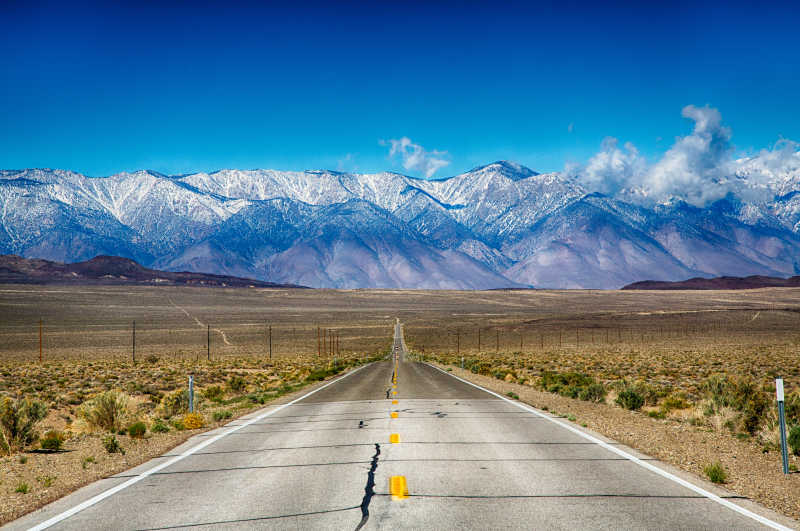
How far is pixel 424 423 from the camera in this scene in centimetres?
1385

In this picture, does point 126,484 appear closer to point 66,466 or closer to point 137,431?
point 66,466

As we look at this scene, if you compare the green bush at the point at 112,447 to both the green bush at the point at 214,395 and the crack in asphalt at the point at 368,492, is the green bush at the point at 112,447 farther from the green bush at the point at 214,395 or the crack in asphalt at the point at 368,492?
the green bush at the point at 214,395

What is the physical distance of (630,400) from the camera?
18375mm

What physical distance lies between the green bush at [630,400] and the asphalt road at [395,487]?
19.8ft

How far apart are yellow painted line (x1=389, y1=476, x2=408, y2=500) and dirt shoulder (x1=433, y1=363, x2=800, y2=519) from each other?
3.97 m

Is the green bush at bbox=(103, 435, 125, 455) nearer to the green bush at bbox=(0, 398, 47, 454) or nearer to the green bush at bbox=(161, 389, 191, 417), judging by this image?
the green bush at bbox=(0, 398, 47, 454)

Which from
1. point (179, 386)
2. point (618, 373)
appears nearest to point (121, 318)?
point (179, 386)

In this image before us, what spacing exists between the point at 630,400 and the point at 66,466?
14.3 metres

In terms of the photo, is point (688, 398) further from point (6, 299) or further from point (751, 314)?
point (6, 299)

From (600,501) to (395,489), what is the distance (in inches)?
90.4

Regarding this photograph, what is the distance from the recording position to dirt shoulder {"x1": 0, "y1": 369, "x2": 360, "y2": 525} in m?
7.86

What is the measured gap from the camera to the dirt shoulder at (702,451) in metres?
7.91

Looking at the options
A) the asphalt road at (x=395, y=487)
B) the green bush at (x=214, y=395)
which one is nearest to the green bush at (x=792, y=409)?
the asphalt road at (x=395, y=487)

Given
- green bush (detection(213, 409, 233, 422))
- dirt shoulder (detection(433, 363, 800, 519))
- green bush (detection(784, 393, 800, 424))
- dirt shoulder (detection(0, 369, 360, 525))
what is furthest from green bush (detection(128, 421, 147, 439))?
green bush (detection(784, 393, 800, 424))
